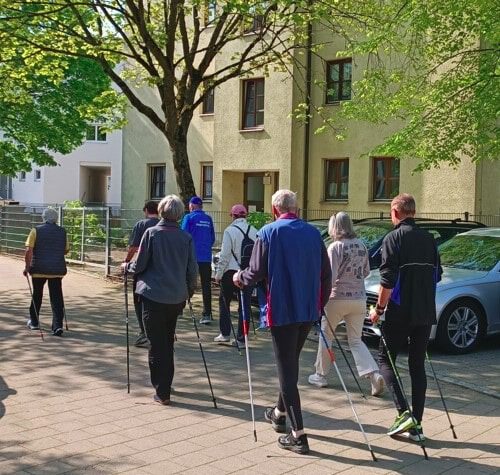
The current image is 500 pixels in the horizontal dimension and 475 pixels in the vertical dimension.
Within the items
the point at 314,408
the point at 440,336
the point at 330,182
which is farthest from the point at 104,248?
the point at 314,408

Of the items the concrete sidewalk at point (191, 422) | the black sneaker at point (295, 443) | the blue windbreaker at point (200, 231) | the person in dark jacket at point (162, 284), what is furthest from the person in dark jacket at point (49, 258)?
the black sneaker at point (295, 443)

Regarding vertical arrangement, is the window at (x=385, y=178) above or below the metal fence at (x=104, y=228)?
above

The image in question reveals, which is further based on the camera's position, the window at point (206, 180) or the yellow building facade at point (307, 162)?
the window at point (206, 180)

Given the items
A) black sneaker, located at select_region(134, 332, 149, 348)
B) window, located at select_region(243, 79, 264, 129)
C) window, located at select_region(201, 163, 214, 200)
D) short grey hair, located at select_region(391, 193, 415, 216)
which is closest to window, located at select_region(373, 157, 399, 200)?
window, located at select_region(243, 79, 264, 129)

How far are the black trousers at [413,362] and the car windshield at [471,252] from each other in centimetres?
497

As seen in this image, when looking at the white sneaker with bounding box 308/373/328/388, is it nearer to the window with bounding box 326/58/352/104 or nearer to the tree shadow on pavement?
the tree shadow on pavement

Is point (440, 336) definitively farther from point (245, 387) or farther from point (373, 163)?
point (373, 163)

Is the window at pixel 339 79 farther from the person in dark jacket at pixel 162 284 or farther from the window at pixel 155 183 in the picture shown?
the person in dark jacket at pixel 162 284

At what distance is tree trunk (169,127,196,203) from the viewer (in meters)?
15.2

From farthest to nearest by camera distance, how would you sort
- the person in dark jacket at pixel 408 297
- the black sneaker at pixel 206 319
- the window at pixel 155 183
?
the window at pixel 155 183 < the black sneaker at pixel 206 319 < the person in dark jacket at pixel 408 297

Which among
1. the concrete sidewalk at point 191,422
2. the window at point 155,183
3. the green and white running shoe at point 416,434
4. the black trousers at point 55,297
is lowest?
the concrete sidewalk at point 191,422

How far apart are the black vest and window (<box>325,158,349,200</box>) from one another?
15257 mm

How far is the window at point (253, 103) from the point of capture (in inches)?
1025

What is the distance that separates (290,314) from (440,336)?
15.4ft
